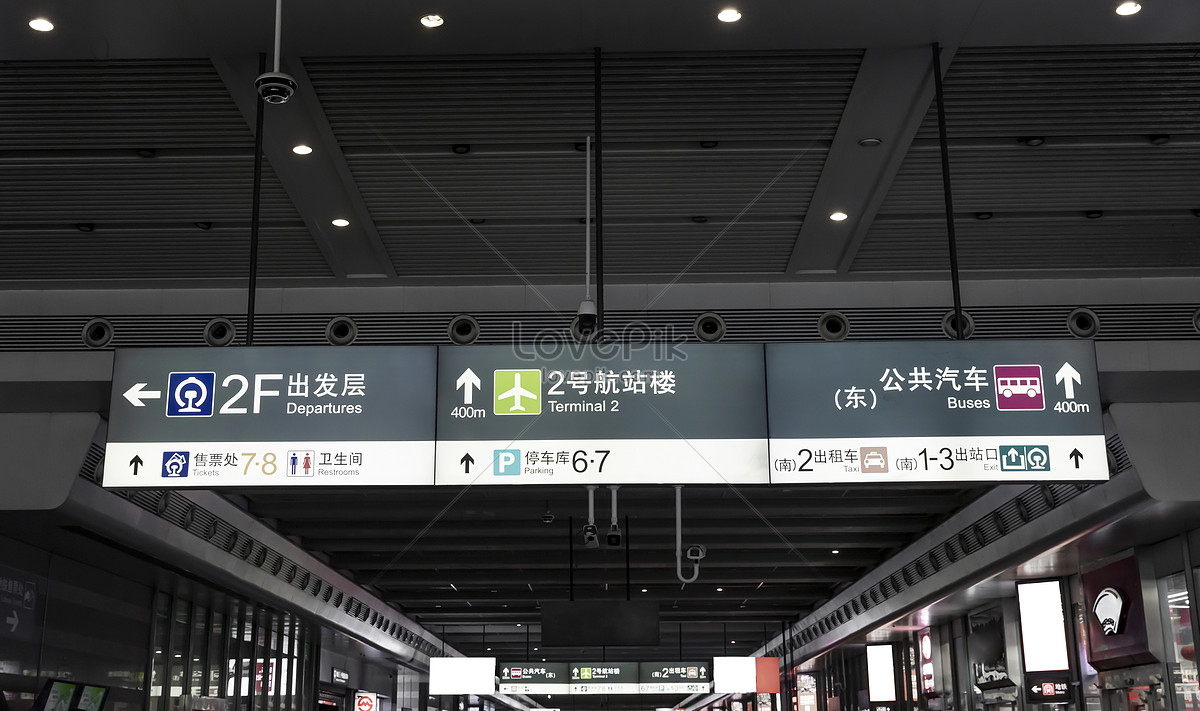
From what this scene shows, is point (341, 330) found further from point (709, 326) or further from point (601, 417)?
point (601, 417)

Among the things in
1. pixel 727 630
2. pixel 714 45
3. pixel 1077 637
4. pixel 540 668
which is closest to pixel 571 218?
pixel 714 45

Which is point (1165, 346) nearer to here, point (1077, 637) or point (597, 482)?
point (597, 482)

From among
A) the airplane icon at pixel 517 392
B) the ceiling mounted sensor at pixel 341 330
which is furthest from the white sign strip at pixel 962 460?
the ceiling mounted sensor at pixel 341 330

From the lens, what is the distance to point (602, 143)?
7.35m

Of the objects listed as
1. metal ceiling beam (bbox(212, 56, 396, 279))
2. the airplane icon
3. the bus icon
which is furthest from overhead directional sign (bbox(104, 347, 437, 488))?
the bus icon

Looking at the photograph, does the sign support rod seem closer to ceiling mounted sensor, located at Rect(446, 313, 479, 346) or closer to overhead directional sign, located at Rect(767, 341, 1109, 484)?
overhead directional sign, located at Rect(767, 341, 1109, 484)

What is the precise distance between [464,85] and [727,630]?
25168mm

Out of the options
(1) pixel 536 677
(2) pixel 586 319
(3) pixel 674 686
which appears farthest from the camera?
(3) pixel 674 686

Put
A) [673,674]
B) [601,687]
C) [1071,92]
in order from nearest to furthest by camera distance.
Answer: [1071,92], [673,674], [601,687]

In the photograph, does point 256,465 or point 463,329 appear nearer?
point 256,465

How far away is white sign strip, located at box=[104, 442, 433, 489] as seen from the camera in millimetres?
5500

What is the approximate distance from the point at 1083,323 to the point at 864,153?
2.84 meters

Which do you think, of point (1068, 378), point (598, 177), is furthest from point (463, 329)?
point (1068, 378)

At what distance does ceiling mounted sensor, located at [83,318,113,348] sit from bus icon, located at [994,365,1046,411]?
22.1 ft
